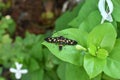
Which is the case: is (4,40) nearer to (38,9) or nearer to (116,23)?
(38,9)

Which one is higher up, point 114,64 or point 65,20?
point 65,20

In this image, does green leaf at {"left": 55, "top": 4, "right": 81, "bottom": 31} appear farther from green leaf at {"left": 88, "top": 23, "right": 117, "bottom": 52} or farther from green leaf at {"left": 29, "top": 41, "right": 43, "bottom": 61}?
green leaf at {"left": 88, "top": 23, "right": 117, "bottom": 52}

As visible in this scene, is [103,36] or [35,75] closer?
[103,36]

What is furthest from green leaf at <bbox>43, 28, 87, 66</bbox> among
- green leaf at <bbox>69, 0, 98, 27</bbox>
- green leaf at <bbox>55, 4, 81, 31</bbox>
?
green leaf at <bbox>55, 4, 81, 31</bbox>

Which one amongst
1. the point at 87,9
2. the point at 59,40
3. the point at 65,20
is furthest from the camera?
the point at 65,20

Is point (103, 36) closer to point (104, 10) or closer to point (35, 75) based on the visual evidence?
point (104, 10)

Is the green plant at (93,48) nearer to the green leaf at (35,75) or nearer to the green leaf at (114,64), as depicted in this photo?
the green leaf at (114,64)

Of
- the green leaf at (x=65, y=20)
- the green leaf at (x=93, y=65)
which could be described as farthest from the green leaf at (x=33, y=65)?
the green leaf at (x=93, y=65)

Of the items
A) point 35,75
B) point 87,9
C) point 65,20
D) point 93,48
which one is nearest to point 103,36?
point 93,48

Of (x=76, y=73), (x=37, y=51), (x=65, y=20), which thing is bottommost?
(x=76, y=73)
